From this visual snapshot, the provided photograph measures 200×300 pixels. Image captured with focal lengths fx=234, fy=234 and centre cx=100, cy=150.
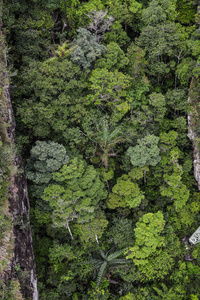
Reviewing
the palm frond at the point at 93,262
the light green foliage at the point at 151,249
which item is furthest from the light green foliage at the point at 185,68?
the palm frond at the point at 93,262

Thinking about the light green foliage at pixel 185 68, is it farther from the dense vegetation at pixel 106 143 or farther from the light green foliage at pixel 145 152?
the light green foliage at pixel 145 152

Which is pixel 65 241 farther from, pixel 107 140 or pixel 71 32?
pixel 71 32

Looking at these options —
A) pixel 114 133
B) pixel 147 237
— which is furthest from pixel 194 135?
pixel 147 237

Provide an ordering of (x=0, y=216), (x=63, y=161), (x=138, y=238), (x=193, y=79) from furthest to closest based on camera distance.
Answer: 1. (x=193, y=79)
2. (x=138, y=238)
3. (x=63, y=161)
4. (x=0, y=216)

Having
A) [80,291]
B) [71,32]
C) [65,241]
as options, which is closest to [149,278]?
[80,291]

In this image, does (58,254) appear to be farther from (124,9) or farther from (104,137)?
(124,9)

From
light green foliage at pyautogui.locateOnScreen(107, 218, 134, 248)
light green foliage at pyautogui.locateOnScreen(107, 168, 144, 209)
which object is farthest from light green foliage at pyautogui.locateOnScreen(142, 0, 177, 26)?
light green foliage at pyautogui.locateOnScreen(107, 218, 134, 248)
